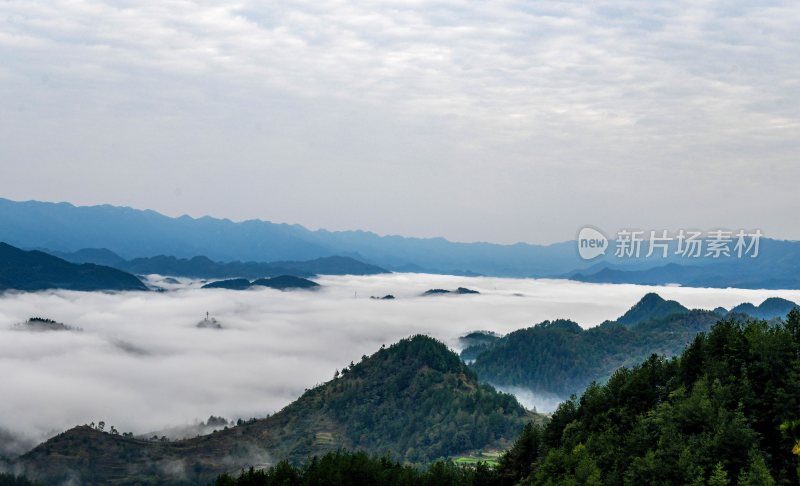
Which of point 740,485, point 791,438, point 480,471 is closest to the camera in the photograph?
point 740,485

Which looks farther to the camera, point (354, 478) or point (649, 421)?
point (354, 478)

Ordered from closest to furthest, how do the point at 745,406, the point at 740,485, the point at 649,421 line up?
1. the point at 740,485
2. the point at 745,406
3. the point at 649,421

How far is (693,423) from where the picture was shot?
100250mm

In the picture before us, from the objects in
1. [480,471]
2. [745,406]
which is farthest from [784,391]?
[480,471]

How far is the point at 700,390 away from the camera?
4092 inches

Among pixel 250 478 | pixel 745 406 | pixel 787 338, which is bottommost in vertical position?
pixel 250 478

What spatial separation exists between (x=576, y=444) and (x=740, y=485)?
37285mm

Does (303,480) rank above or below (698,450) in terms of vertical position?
below

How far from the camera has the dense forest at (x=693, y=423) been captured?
9219cm

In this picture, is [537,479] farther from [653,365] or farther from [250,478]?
[250,478]

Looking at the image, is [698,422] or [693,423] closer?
[698,422]

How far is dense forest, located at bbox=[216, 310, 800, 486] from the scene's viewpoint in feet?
302

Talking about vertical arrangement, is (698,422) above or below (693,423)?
above

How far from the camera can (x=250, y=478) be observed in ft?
534
